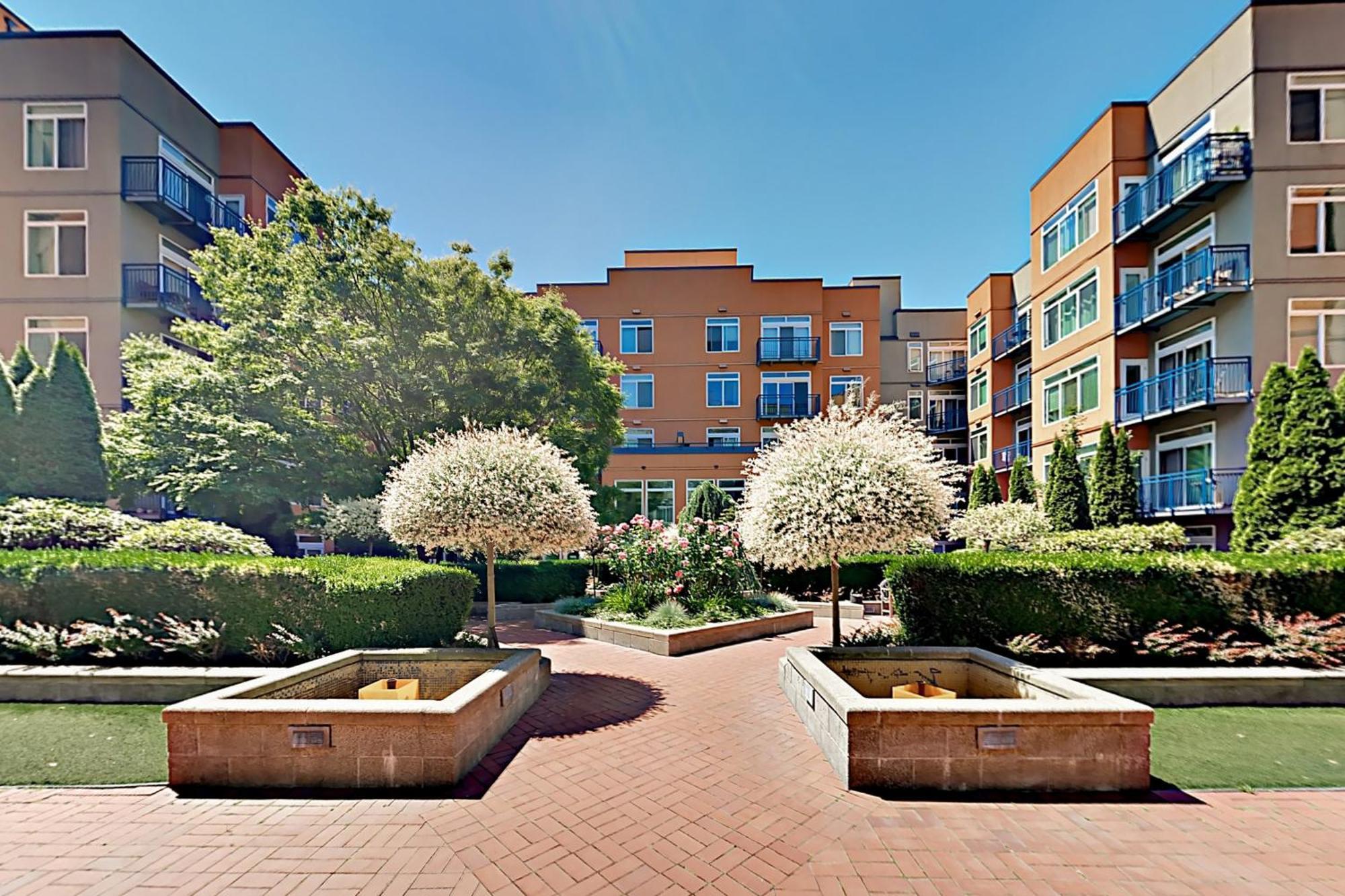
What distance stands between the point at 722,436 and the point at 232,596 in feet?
82.7

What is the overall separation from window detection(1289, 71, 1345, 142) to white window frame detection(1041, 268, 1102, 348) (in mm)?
5586

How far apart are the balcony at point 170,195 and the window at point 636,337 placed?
653 inches

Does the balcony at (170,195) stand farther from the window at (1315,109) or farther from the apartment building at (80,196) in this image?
Result: the window at (1315,109)

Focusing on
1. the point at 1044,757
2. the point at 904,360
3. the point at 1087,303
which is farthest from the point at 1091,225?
the point at 1044,757

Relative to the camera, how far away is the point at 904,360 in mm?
35781

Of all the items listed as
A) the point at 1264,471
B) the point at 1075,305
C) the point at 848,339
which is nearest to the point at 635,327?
the point at 848,339

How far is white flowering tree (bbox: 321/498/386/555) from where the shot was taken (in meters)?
14.6

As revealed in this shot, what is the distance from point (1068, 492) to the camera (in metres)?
18.3

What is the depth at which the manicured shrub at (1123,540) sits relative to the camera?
41.0 ft

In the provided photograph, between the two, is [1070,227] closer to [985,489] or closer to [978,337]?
[978,337]

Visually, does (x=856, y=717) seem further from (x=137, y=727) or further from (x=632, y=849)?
(x=137, y=727)

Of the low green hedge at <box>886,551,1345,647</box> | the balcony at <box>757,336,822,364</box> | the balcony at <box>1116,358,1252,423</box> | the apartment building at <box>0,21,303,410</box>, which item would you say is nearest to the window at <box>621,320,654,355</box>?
the balcony at <box>757,336,822,364</box>

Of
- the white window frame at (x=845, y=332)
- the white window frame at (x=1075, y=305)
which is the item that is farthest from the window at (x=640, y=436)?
the white window frame at (x=1075, y=305)

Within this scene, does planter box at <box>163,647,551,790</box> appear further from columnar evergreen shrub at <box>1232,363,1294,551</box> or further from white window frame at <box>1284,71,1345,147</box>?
white window frame at <box>1284,71,1345,147</box>
